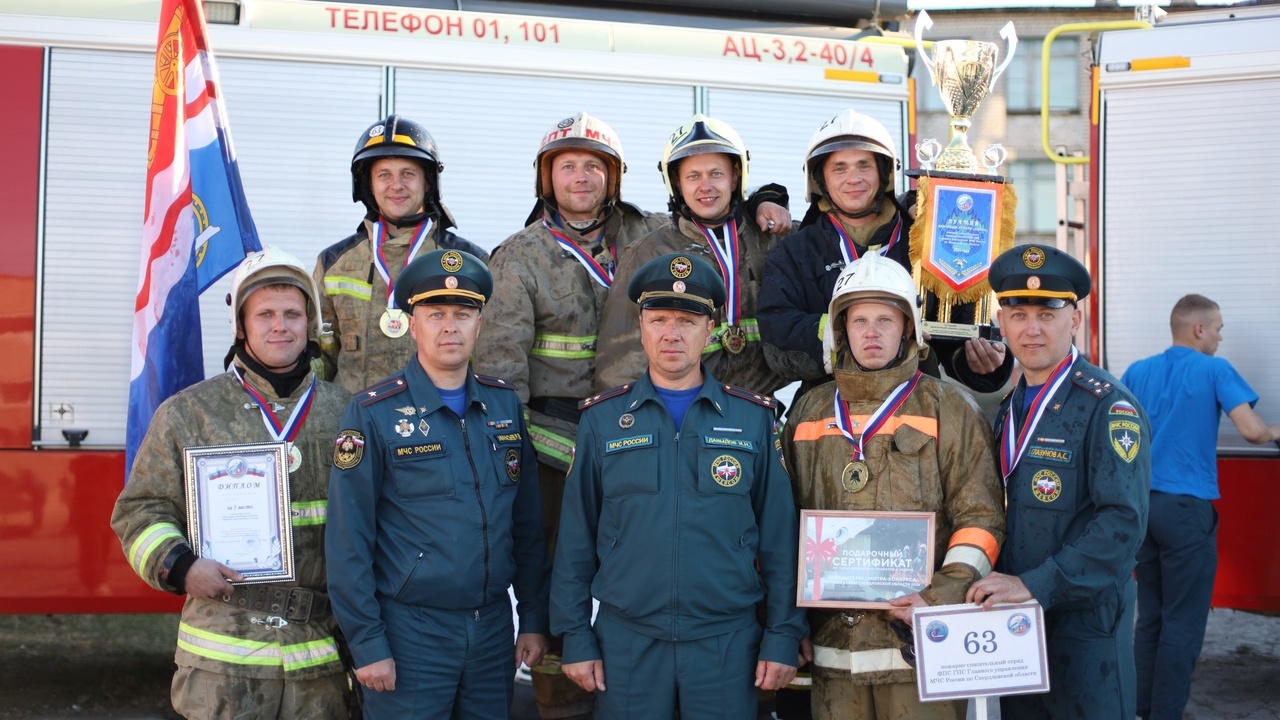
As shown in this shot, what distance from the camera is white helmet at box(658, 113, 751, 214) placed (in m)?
4.81

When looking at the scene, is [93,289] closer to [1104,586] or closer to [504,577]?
[504,577]

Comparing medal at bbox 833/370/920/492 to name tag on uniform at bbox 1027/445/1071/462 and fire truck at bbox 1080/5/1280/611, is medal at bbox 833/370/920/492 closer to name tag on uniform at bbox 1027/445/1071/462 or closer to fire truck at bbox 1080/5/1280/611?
name tag on uniform at bbox 1027/445/1071/462

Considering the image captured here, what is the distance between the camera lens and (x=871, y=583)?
368cm

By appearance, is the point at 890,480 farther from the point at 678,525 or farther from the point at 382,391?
the point at 382,391

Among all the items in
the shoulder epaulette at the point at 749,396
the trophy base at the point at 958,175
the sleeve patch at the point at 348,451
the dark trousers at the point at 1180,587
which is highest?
the trophy base at the point at 958,175

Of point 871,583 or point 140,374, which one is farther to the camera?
point 140,374

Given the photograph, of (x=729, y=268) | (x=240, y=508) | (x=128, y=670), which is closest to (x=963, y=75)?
(x=729, y=268)

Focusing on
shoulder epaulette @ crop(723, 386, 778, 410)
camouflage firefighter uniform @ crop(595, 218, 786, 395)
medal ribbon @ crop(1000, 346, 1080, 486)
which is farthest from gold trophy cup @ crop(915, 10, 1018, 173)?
shoulder epaulette @ crop(723, 386, 778, 410)

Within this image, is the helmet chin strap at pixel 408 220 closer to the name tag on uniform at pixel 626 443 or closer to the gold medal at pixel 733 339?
the gold medal at pixel 733 339

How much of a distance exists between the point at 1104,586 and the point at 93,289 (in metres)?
4.89

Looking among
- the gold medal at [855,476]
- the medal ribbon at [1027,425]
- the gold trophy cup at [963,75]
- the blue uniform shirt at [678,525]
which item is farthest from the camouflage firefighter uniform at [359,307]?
the medal ribbon at [1027,425]

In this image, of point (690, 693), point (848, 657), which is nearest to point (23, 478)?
point (690, 693)

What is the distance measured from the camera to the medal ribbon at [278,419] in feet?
12.9

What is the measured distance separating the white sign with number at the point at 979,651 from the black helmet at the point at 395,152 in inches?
115
